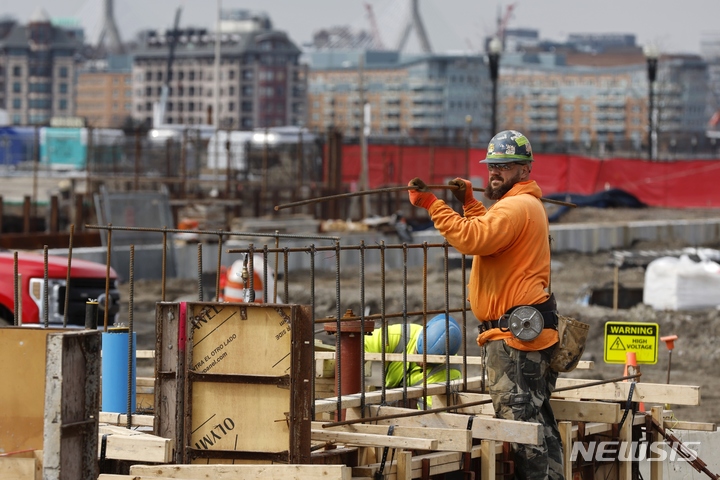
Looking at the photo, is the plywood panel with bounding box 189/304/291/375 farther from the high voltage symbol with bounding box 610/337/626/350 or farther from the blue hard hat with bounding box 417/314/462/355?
the high voltage symbol with bounding box 610/337/626/350

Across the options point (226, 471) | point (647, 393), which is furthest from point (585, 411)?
point (226, 471)

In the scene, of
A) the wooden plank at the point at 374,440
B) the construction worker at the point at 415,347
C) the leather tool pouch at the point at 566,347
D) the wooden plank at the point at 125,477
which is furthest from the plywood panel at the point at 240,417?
the construction worker at the point at 415,347

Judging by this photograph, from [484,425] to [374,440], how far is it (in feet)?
1.93

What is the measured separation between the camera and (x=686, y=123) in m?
170

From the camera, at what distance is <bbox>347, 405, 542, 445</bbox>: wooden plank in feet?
19.0

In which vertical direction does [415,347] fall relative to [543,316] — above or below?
below

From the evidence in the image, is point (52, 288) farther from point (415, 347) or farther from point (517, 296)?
point (517, 296)

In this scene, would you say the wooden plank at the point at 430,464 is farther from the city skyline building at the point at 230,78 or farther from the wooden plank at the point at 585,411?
the city skyline building at the point at 230,78

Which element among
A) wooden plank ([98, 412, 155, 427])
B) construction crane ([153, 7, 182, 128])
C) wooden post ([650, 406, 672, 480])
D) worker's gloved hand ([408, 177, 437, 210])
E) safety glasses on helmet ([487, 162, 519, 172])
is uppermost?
construction crane ([153, 7, 182, 128])

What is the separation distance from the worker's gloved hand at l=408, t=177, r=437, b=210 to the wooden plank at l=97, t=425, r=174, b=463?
1650 mm

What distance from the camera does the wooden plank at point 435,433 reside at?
5758mm

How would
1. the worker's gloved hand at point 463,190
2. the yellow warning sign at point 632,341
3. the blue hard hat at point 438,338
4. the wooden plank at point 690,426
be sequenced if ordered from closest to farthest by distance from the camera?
the worker's gloved hand at point 463,190 < the wooden plank at point 690,426 < the blue hard hat at point 438,338 < the yellow warning sign at point 632,341

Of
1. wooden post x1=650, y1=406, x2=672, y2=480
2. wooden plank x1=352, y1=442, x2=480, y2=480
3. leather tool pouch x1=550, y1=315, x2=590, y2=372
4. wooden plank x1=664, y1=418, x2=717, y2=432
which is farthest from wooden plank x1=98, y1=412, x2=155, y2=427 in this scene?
wooden plank x1=664, y1=418, x2=717, y2=432

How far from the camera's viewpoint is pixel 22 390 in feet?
18.6
